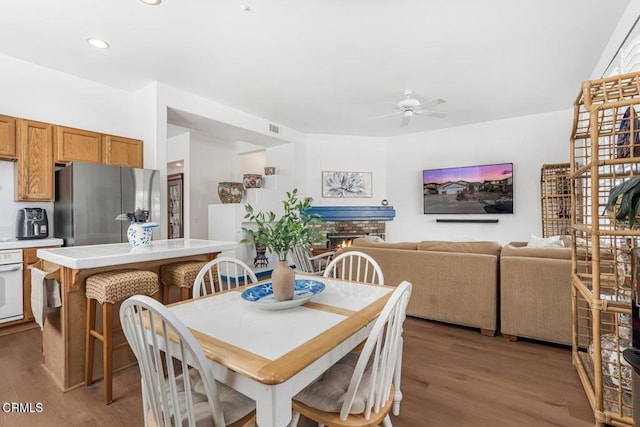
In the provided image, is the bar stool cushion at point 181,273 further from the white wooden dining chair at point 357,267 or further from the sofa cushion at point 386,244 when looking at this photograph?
the sofa cushion at point 386,244

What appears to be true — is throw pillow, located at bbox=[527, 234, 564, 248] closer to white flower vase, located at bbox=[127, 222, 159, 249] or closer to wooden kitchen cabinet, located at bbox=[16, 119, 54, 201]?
white flower vase, located at bbox=[127, 222, 159, 249]

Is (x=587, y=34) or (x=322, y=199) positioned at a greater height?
(x=587, y=34)

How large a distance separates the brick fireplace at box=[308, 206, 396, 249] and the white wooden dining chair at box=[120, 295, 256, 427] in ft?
16.3

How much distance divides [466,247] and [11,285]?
4480mm

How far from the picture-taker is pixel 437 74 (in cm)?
353

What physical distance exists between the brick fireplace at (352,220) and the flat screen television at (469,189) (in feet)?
2.92

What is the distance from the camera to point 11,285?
2.97m

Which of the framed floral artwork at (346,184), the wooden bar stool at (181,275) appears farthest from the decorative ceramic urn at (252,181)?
the wooden bar stool at (181,275)

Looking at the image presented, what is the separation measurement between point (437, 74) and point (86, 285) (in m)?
3.90

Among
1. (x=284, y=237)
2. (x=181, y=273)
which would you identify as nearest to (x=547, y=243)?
(x=284, y=237)

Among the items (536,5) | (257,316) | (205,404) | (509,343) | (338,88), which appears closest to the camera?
(205,404)

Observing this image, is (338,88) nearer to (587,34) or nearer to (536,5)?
(536,5)

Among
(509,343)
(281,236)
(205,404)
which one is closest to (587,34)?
(509,343)

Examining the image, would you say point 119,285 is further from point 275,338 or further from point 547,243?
point 547,243
